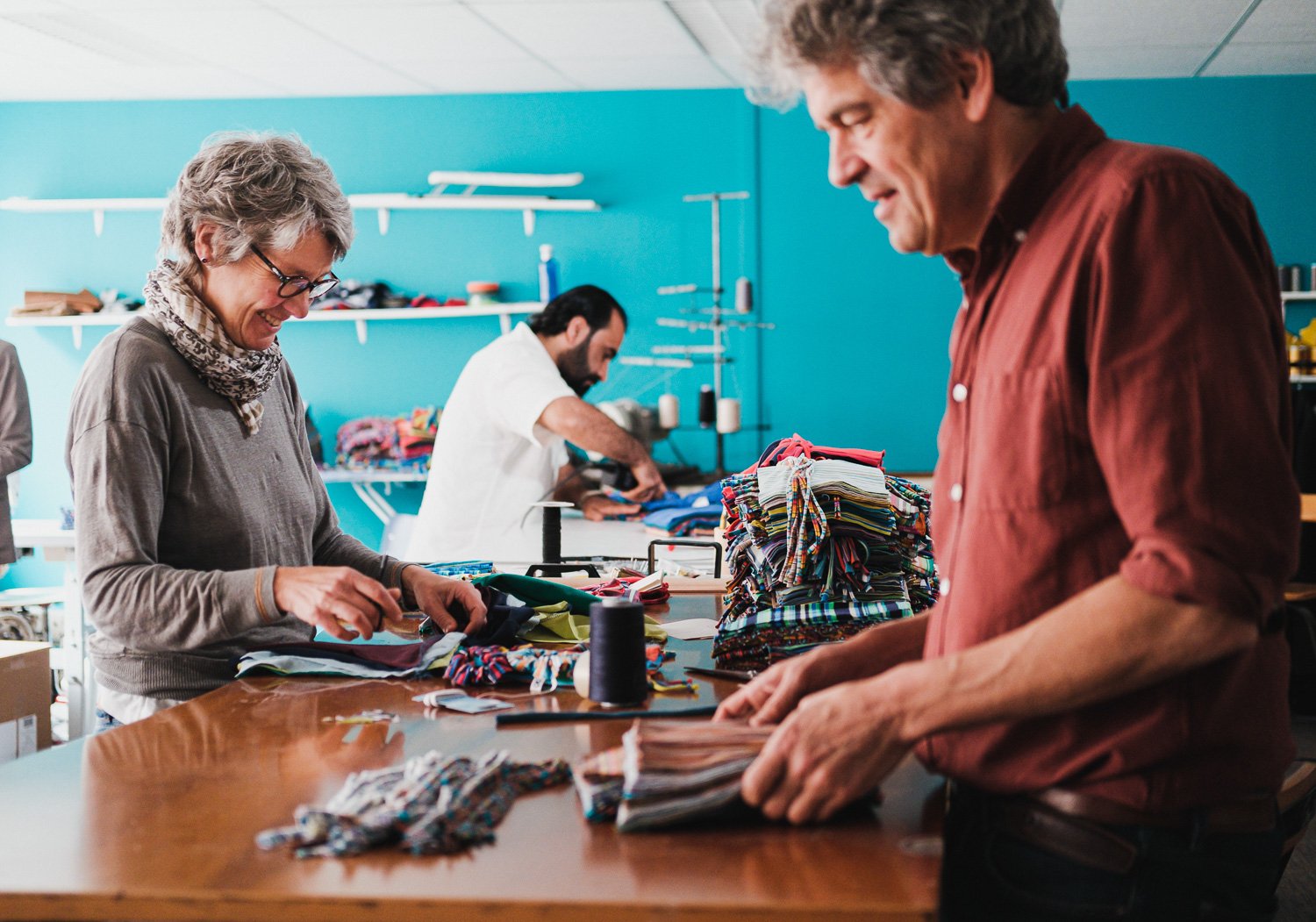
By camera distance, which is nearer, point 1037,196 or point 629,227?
point 1037,196

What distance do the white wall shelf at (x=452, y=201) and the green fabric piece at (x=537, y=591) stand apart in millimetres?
4312

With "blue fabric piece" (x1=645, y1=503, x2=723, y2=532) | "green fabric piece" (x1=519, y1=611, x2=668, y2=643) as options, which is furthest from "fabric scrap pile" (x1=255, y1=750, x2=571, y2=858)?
"blue fabric piece" (x1=645, y1=503, x2=723, y2=532)

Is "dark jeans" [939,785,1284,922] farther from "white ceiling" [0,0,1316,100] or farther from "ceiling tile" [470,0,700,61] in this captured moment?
"ceiling tile" [470,0,700,61]

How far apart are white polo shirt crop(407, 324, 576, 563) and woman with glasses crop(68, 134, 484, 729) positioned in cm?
172

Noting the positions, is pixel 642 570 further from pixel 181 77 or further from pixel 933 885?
pixel 181 77

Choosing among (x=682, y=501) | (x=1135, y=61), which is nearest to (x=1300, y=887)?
(x=682, y=501)

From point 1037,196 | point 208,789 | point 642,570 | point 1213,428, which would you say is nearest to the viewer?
point 1213,428

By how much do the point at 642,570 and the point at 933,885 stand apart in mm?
2046

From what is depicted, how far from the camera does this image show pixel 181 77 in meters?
6.02

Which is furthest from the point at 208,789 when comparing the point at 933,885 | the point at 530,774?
the point at 933,885

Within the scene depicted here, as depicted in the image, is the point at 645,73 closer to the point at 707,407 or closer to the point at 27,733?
the point at 707,407

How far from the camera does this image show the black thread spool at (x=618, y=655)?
1.58 metres

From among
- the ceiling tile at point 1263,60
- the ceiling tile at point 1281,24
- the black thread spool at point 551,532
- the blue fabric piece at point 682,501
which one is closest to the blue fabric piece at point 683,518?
the blue fabric piece at point 682,501

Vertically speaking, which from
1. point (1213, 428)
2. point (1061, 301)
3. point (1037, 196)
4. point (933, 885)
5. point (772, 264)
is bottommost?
point (933, 885)
